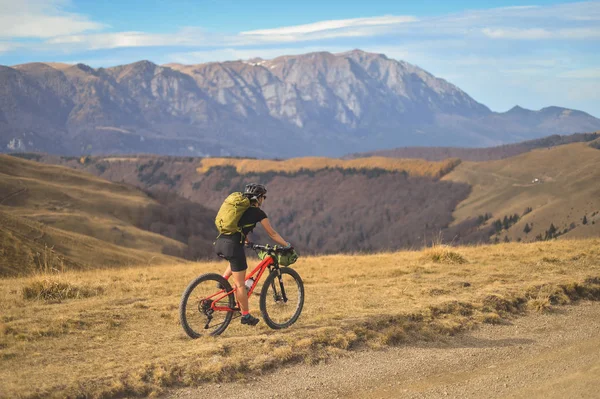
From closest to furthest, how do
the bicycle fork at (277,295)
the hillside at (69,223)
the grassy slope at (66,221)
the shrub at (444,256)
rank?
the bicycle fork at (277,295)
the shrub at (444,256)
the hillside at (69,223)
the grassy slope at (66,221)

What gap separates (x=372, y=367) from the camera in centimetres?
1021

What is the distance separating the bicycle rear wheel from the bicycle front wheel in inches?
31.2

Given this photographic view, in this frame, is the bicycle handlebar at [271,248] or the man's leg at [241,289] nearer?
the man's leg at [241,289]

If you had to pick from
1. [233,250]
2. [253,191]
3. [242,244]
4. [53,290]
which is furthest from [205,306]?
[53,290]

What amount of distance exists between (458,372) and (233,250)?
4287mm

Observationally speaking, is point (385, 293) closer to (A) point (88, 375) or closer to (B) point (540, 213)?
(A) point (88, 375)

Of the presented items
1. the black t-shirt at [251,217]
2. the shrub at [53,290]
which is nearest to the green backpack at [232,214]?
the black t-shirt at [251,217]

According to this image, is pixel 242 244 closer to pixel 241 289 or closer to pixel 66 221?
pixel 241 289

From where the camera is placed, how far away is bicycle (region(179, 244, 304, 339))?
11.1 m

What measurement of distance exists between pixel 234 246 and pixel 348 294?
480 cm

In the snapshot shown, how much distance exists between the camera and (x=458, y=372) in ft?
33.7

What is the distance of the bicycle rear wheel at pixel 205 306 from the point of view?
36.2 ft

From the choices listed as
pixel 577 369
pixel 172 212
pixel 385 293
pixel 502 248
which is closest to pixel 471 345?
pixel 577 369

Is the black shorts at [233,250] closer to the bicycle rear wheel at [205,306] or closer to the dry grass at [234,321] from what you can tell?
the bicycle rear wheel at [205,306]
